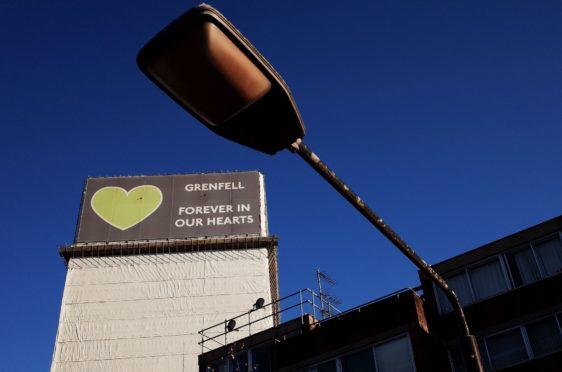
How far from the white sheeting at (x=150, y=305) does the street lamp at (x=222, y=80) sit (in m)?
45.8

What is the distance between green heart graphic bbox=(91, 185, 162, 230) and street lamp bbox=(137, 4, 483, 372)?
55.2 metres

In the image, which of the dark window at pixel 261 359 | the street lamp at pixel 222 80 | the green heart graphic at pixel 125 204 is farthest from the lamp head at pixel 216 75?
the green heart graphic at pixel 125 204

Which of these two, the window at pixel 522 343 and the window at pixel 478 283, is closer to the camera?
the window at pixel 522 343

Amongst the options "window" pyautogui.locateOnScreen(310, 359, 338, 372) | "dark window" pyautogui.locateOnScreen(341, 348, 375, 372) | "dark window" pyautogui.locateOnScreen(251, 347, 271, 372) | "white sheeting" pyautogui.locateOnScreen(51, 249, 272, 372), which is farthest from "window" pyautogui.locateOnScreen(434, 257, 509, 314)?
"white sheeting" pyautogui.locateOnScreen(51, 249, 272, 372)

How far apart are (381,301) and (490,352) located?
13.7 feet

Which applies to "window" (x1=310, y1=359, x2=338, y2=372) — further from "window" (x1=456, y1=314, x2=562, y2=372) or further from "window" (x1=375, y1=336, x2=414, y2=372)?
"window" (x1=456, y1=314, x2=562, y2=372)

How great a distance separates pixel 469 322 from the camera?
885 inches

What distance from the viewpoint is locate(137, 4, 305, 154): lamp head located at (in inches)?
151

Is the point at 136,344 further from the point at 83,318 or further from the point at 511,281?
the point at 511,281

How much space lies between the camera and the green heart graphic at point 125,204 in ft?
191

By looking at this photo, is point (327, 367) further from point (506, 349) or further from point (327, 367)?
point (506, 349)

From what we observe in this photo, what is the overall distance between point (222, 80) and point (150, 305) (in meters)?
50.3

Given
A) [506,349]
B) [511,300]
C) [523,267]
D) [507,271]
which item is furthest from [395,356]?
[523,267]

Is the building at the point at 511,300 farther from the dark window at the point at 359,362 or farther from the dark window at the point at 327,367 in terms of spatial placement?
the dark window at the point at 327,367
